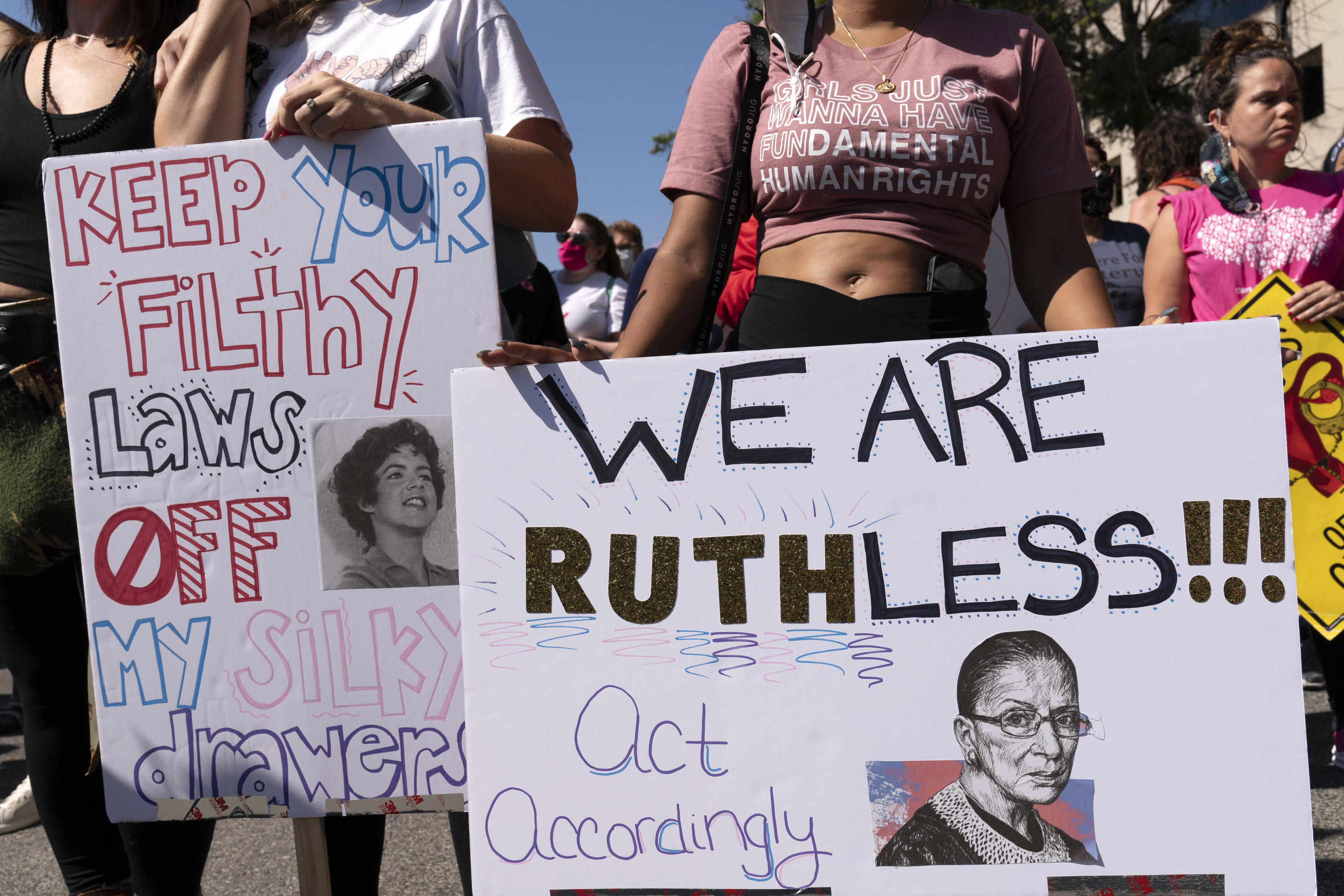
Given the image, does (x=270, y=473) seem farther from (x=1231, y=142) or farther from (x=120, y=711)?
(x=1231, y=142)

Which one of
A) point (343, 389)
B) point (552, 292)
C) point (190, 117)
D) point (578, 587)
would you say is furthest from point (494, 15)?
point (552, 292)

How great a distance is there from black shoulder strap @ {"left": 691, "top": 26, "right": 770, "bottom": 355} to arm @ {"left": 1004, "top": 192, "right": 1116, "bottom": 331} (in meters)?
0.42

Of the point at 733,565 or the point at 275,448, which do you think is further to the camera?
the point at 275,448

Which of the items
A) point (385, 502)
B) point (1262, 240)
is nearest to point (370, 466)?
point (385, 502)

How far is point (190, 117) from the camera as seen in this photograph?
5.38ft

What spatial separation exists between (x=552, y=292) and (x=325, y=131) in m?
1.82

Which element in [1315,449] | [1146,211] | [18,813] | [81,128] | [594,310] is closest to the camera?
[81,128]

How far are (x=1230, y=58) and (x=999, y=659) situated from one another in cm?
248

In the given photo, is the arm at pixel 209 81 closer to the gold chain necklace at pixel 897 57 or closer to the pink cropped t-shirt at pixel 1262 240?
the gold chain necklace at pixel 897 57

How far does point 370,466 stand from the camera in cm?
154

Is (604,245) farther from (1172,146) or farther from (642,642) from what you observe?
(642,642)

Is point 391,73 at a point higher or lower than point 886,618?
higher

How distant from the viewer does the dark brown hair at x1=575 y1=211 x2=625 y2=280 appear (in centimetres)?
558

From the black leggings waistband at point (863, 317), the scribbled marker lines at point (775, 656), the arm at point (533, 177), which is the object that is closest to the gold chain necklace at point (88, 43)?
the arm at point (533, 177)
